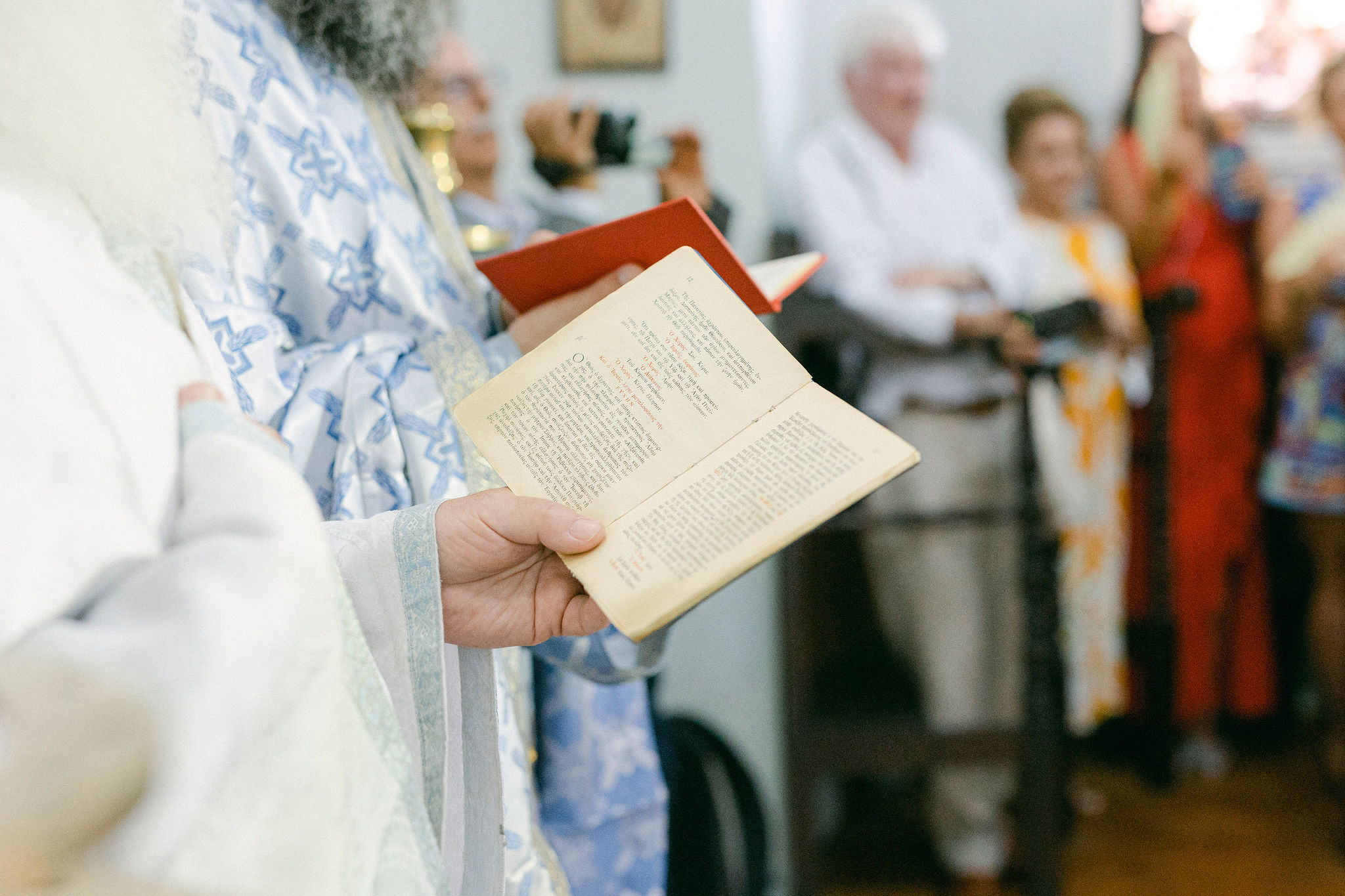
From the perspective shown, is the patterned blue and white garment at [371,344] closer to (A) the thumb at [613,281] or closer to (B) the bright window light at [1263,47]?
(A) the thumb at [613,281]

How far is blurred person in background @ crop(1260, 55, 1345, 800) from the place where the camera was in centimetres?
190

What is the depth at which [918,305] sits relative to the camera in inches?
63.5

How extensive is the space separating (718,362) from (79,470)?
0.33 metres

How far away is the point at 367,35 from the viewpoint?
34.6 inches

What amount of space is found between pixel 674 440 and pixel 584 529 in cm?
7

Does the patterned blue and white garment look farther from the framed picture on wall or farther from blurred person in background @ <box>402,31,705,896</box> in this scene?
the framed picture on wall

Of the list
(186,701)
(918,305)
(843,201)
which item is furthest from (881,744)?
(186,701)

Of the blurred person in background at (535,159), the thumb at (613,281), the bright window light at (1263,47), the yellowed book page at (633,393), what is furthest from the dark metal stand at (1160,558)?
the yellowed book page at (633,393)

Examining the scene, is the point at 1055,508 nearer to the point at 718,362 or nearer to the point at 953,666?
the point at 953,666

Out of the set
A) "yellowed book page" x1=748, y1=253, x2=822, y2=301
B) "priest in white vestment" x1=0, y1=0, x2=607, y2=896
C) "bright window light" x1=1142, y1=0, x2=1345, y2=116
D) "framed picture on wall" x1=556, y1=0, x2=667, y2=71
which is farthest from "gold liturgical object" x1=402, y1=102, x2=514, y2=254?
"bright window light" x1=1142, y1=0, x2=1345, y2=116

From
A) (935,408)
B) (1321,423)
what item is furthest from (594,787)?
(1321,423)

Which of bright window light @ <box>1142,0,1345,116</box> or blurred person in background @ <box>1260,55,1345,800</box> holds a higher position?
bright window light @ <box>1142,0,1345,116</box>

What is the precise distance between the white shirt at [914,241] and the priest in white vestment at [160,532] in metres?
1.20

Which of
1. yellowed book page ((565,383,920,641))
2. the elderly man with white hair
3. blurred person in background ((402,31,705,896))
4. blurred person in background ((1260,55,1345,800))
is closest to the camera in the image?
yellowed book page ((565,383,920,641))
